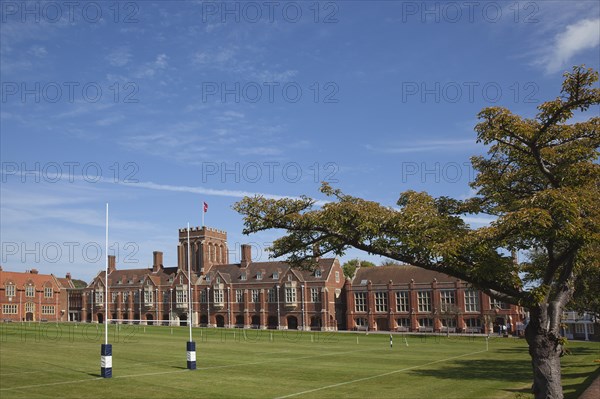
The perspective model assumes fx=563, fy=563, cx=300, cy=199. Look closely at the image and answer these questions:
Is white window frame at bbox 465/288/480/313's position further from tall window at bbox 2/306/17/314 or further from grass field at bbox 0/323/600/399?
tall window at bbox 2/306/17/314

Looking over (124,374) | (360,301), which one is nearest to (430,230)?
(124,374)

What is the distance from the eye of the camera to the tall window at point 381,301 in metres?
82.7

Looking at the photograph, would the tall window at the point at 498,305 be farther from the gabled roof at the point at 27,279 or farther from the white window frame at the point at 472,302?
the gabled roof at the point at 27,279

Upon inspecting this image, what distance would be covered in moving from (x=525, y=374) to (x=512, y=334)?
143 ft

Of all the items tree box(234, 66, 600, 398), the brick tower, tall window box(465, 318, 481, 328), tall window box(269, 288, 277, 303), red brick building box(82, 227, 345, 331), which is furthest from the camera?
the brick tower

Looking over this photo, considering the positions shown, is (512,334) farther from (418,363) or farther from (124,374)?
(124,374)

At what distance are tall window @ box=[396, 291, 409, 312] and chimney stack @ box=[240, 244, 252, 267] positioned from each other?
100.0ft

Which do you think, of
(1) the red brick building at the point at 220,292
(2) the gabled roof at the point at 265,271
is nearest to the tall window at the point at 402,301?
(1) the red brick building at the point at 220,292

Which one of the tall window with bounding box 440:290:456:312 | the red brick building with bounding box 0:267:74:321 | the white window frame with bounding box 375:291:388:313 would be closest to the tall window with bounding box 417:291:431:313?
the tall window with bounding box 440:290:456:312

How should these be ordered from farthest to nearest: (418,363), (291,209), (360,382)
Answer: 1. (418,363)
2. (360,382)
3. (291,209)

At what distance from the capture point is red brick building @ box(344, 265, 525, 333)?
73250 millimetres

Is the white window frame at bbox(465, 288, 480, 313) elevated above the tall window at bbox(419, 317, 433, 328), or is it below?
above

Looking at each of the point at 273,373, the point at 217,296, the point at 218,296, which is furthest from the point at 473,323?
the point at 273,373

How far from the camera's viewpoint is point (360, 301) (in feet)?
279
